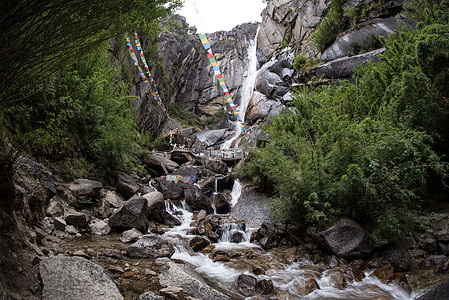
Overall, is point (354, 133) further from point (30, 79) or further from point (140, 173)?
point (140, 173)

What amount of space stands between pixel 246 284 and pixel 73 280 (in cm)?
257

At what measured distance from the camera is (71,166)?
665 cm

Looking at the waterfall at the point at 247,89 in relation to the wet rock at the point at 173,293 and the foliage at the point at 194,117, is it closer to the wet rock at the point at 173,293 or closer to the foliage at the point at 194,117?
the foliage at the point at 194,117

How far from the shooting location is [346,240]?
501 centimetres

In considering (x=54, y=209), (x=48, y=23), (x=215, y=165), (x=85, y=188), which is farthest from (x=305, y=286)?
(x=215, y=165)

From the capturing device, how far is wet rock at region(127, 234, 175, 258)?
4.39 metres

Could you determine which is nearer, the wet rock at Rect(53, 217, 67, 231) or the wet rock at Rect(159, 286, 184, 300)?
the wet rock at Rect(159, 286, 184, 300)

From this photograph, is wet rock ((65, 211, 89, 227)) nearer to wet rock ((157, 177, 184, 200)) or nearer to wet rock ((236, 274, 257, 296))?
wet rock ((236, 274, 257, 296))

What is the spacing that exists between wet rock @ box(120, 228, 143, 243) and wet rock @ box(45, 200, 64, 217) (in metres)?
1.35

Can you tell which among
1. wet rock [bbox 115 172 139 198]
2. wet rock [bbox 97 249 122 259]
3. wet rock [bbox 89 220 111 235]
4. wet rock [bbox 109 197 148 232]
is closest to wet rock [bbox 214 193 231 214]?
wet rock [bbox 115 172 139 198]

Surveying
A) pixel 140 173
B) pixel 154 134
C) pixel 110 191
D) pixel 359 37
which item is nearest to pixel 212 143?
pixel 154 134

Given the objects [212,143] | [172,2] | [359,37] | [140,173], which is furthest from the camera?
[212,143]

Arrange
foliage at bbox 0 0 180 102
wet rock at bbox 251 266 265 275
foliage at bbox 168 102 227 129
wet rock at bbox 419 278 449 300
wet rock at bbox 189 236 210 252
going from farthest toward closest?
foliage at bbox 168 102 227 129
wet rock at bbox 189 236 210 252
wet rock at bbox 251 266 265 275
wet rock at bbox 419 278 449 300
foliage at bbox 0 0 180 102

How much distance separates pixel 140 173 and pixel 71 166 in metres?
4.41
